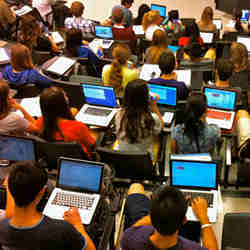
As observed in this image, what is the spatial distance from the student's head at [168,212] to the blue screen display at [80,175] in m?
1.01

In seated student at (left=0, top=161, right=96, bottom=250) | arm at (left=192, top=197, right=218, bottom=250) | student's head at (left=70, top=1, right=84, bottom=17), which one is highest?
student's head at (left=70, top=1, right=84, bottom=17)

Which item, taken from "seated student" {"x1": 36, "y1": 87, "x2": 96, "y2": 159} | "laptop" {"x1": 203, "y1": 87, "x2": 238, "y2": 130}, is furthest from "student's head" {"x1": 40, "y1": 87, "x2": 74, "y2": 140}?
"laptop" {"x1": 203, "y1": 87, "x2": 238, "y2": 130}

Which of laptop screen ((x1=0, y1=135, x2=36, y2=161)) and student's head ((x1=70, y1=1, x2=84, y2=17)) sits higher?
student's head ((x1=70, y1=1, x2=84, y2=17))

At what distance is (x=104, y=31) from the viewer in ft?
24.6

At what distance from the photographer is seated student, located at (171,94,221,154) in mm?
3725

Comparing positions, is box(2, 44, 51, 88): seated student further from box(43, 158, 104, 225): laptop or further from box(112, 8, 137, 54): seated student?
box(112, 8, 137, 54): seated student

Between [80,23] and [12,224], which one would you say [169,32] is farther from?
[12,224]

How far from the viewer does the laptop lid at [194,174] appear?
332cm

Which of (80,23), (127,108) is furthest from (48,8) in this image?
(127,108)

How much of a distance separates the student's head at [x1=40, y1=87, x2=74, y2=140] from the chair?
1.77 meters

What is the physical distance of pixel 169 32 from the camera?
27.2 feet

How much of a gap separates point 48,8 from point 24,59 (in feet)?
14.3

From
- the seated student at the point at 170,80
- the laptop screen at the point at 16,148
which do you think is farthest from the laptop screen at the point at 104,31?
the laptop screen at the point at 16,148

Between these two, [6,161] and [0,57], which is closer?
[6,161]
